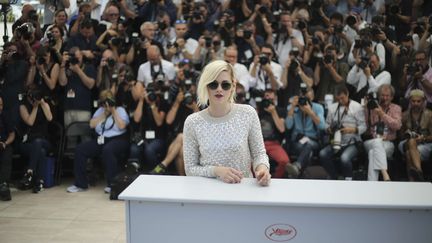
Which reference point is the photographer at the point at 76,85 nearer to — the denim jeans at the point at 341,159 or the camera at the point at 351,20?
the denim jeans at the point at 341,159

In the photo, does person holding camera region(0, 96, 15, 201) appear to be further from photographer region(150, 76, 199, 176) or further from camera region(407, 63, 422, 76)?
camera region(407, 63, 422, 76)

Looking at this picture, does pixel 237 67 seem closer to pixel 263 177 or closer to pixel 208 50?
pixel 208 50

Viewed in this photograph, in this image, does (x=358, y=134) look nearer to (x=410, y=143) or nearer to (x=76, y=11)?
(x=410, y=143)

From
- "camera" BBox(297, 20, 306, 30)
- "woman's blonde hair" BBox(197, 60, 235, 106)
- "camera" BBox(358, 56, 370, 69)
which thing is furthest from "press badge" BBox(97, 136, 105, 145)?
"woman's blonde hair" BBox(197, 60, 235, 106)

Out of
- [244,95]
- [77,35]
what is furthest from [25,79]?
[244,95]

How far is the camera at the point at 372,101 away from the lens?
5.26 meters

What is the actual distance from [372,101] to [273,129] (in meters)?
1.14

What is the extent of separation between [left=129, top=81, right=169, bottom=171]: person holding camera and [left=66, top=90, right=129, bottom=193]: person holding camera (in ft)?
0.49

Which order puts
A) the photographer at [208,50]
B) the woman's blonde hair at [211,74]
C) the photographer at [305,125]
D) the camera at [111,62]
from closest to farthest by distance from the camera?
the woman's blonde hair at [211,74] → the photographer at [305,125] → the camera at [111,62] → the photographer at [208,50]

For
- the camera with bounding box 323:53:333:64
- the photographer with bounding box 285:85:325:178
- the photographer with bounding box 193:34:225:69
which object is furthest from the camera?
the photographer with bounding box 193:34:225:69

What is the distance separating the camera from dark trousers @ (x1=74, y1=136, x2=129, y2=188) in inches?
215

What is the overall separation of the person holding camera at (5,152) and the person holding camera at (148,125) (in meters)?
1.35

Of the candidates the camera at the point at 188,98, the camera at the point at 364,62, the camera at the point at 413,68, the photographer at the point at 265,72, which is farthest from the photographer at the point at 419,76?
the camera at the point at 188,98

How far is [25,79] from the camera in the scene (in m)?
5.95
